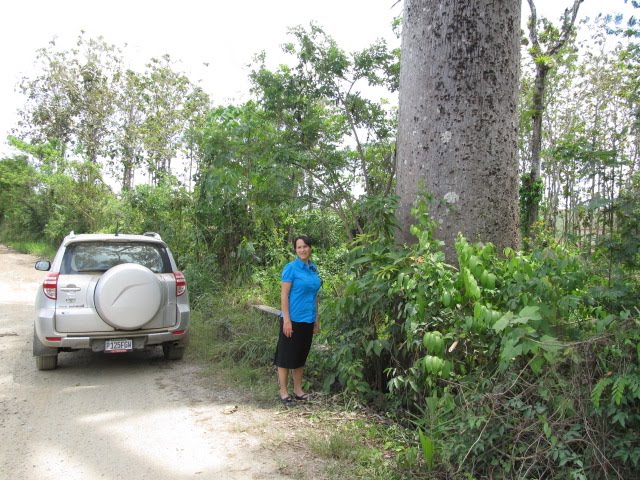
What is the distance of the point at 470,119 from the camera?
5012 mm

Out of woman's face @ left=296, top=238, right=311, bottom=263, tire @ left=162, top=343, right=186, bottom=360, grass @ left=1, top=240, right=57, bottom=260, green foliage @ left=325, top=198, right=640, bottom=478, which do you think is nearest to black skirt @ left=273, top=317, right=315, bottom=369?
woman's face @ left=296, top=238, right=311, bottom=263

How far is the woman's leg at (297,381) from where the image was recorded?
17.2ft

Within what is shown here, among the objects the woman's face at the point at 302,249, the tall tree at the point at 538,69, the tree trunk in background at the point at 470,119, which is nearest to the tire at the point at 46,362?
the woman's face at the point at 302,249

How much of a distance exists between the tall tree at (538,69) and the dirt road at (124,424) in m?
8.26

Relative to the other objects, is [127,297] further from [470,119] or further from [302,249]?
[470,119]

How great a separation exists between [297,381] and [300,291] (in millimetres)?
963

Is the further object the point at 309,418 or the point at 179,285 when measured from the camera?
the point at 179,285

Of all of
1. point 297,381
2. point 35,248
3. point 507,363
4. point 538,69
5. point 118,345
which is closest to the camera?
point 507,363

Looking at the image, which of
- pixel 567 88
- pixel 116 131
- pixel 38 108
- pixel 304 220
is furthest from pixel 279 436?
pixel 38 108

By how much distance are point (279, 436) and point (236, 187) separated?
5.73 meters

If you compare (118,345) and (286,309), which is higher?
(286,309)

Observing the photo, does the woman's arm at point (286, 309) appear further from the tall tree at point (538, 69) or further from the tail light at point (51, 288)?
the tall tree at point (538, 69)

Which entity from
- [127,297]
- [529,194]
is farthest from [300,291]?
[529,194]

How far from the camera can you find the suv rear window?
6.41 m
